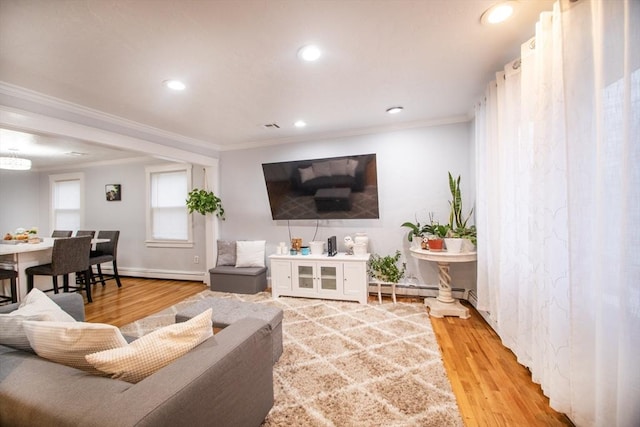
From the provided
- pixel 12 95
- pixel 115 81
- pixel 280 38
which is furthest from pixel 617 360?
pixel 12 95

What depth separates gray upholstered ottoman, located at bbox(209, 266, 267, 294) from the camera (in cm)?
379

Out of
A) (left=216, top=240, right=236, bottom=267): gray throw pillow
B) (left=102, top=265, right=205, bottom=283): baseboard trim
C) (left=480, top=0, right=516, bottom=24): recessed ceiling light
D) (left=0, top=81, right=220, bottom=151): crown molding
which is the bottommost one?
(left=102, top=265, right=205, bottom=283): baseboard trim

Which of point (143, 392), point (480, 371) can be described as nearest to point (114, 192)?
point (143, 392)

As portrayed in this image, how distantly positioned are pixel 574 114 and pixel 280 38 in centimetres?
179

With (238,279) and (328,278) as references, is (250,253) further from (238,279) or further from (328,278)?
(328,278)

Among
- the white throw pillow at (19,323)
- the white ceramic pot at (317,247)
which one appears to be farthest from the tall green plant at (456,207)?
the white throw pillow at (19,323)

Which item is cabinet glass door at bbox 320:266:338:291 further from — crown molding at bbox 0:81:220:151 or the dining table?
the dining table

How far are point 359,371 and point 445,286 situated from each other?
5.50 feet

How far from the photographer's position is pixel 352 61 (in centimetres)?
198

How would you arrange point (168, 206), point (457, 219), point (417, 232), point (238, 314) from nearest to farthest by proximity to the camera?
1. point (238, 314)
2. point (457, 219)
3. point (417, 232)
4. point (168, 206)

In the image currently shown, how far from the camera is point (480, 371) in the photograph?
6.29 ft

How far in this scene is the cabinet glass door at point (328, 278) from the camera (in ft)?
11.4

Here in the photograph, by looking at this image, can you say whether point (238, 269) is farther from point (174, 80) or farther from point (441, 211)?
point (441, 211)

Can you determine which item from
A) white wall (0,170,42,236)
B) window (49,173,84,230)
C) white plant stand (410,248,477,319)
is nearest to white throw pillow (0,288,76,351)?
white plant stand (410,248,477,319)
